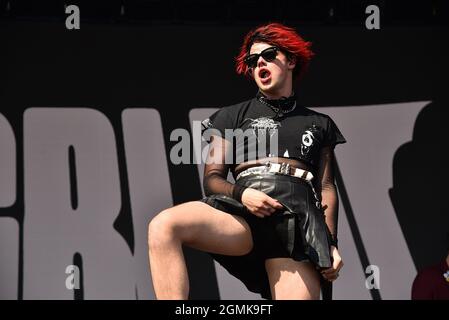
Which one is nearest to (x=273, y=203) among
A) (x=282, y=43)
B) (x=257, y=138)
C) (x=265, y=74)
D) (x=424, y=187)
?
(x=257, y=138)

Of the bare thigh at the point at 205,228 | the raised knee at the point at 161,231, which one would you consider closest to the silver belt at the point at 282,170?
the bare thigh at the point at 205,228

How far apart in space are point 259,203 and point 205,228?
198 millimetres

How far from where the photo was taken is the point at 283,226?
117 inches

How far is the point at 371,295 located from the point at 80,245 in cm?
198

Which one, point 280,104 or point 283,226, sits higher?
point 280,104

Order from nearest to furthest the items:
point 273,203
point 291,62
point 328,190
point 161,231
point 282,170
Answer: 1. point 161,231
2. point 273,203
3. point 282,170
4. point 328,190
5. point 291,62

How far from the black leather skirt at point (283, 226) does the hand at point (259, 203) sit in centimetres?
4

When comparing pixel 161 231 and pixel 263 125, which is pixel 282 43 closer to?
pixel 263 125

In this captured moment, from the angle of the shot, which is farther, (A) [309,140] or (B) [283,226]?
(A) [309,140]

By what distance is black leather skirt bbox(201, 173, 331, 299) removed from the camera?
9.70 feet

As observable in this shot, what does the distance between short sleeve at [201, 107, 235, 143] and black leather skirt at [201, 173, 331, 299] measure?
0.20 m

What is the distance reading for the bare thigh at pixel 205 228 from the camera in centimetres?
281

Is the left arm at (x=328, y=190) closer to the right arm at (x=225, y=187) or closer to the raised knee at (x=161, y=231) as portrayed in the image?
the right arm at (x=225, y=187)

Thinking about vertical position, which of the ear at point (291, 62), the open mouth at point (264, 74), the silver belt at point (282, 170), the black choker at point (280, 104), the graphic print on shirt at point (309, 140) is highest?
the ear at point (291, 62)
